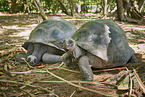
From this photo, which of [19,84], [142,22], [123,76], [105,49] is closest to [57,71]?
[19,84]

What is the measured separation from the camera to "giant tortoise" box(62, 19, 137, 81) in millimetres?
2049

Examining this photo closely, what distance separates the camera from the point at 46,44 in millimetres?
2836

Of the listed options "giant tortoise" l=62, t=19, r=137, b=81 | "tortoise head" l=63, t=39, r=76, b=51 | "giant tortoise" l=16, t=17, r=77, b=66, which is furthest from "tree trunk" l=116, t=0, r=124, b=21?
"tortoise head" l=63, t=39, r=76, b=51

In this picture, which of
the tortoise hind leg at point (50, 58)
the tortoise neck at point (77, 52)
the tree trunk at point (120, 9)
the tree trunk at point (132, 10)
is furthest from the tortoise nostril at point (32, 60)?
the tree trunk at point (132, 10)

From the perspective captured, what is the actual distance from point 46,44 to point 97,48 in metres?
1.05

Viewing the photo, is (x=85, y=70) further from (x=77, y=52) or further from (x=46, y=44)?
(x=46, y=44)

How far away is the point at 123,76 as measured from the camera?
77.4 inches

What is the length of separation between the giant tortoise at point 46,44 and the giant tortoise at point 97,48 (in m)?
0.66

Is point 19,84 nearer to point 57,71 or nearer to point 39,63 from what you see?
point 57,71

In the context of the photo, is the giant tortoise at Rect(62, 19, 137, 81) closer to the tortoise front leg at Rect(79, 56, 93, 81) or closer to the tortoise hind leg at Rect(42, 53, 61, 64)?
the tortoise front leg at Rect(79, 56, 93, 81)

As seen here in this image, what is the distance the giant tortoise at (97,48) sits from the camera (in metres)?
2.05

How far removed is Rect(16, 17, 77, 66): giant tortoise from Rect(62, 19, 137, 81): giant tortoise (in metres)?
0.66

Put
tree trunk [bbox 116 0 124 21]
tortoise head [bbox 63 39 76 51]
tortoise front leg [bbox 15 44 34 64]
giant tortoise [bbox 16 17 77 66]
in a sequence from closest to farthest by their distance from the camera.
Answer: tortoise head [bbox 63 39 76 51] → giant tortoise [bbox 16 17 77 66] → tortoise front leg [bbox 15 44 34 64] → tree trunk [bbox 116 0 124 21]

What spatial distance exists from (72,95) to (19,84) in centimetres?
73
